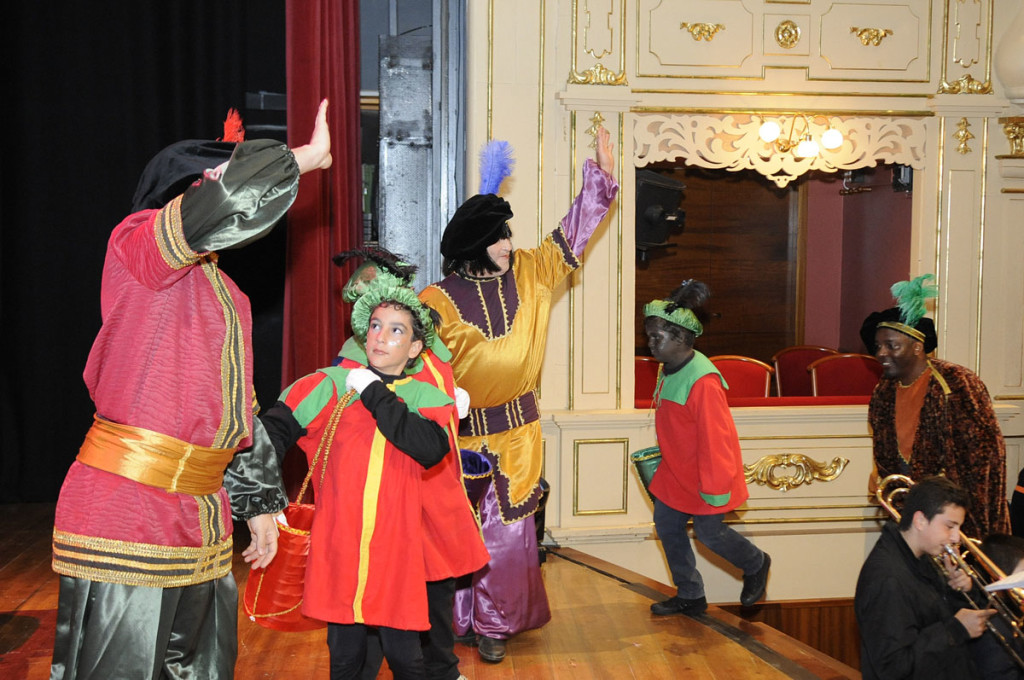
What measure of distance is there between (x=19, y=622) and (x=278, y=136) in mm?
2778

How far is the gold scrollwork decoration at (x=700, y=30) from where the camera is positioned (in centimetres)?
506

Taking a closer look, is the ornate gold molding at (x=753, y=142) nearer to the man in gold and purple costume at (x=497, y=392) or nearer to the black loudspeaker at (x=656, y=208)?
the black loudspeaker at (x=656, y=208)

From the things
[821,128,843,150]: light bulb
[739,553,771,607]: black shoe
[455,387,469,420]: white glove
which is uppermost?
[821,128,843,150]: light bulb

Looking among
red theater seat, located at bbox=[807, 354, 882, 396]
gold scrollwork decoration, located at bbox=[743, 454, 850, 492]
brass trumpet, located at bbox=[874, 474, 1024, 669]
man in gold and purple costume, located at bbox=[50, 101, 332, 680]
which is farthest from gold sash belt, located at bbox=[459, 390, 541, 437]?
red theater seat, located at bbox=[807, 354, 882, 396]

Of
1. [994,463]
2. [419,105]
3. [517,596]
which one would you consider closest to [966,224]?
[994,463]

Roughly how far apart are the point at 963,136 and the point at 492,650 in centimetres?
375

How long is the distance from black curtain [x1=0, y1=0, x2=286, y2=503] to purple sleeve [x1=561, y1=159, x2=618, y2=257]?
207 centimetres

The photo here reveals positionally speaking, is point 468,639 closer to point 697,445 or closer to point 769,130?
point 697,445

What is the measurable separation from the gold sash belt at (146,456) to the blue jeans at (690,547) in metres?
2.27

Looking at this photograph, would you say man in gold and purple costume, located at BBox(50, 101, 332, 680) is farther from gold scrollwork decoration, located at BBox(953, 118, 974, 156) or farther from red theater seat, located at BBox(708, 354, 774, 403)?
gold scrollwork decoration, located at BBox(953, 118, 974, 156)

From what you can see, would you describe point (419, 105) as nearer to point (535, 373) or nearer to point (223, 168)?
point (535, 373)

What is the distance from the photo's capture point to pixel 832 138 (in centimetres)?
523

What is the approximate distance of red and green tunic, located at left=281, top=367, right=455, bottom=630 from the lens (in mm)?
2494

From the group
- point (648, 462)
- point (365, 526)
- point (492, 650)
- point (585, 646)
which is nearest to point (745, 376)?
point (648, 462)
